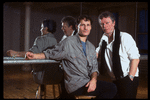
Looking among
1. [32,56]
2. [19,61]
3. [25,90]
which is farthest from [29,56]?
[25,90]

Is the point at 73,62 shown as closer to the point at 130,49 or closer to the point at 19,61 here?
the point at 19,61

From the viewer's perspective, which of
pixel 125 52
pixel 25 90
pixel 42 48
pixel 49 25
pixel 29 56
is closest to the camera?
pixel 29 56

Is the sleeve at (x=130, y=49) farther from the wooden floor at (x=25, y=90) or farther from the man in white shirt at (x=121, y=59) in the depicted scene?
the wooden floor at (x=25, y=90)

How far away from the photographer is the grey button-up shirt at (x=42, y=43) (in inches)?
87.3

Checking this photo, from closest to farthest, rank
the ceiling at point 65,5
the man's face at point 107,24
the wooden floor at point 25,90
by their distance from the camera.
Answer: the man's face at point 107,24
the wooden floor at point 25,90
the ceiling at point 65,5

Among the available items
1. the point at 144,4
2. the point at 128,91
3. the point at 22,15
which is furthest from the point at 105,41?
the point at 22,15

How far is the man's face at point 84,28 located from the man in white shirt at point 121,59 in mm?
258

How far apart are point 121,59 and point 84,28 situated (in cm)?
59

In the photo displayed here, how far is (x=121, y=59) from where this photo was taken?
2086mm

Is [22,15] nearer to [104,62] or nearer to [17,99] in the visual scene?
[17,99]

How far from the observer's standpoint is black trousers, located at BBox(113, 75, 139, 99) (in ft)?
6.61

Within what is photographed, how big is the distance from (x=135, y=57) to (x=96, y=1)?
22.4 ft

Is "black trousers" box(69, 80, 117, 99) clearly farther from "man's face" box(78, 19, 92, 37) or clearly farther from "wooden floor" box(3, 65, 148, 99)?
"wooden floor" box(3, 65, 148, 99)

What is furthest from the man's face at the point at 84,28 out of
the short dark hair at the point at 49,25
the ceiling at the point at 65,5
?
the ceiling at the point at 65,5
